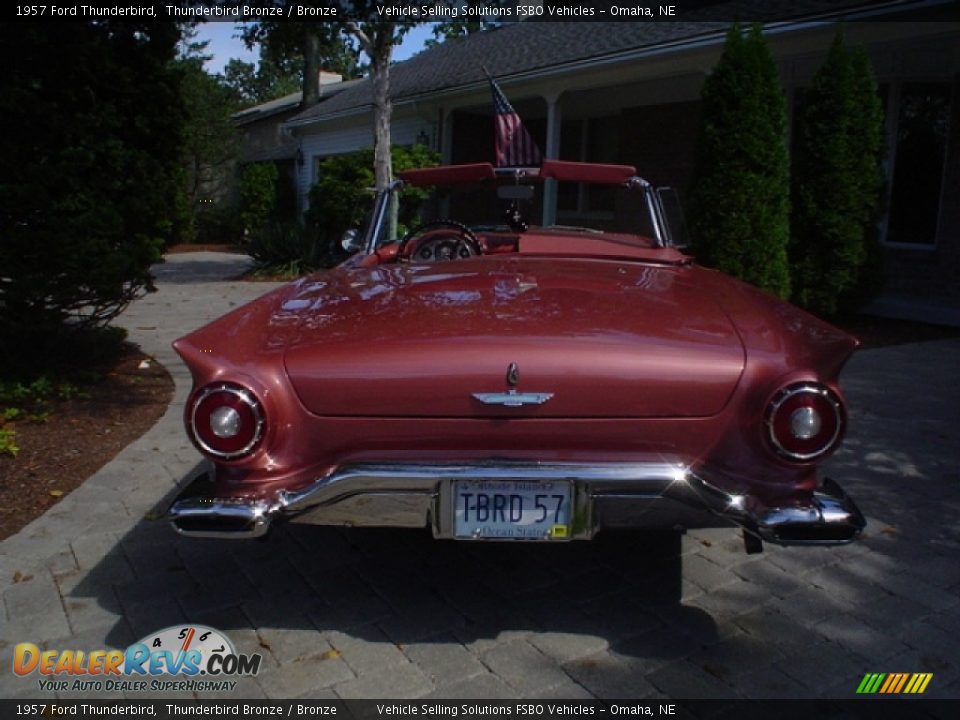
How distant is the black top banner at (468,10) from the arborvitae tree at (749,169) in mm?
1403

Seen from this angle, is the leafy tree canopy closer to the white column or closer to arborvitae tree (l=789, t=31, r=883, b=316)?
arborvitae tree (l=789, t=31, r=883, b=316)

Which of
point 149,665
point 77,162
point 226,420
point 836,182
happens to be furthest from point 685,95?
point 149,665

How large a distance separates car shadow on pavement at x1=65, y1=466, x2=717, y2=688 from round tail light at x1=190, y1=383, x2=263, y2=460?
→ 314 mm

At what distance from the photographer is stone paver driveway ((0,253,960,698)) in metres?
2.56

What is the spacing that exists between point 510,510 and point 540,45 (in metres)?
13.6

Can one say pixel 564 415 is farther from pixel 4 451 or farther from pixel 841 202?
pixel 841 202

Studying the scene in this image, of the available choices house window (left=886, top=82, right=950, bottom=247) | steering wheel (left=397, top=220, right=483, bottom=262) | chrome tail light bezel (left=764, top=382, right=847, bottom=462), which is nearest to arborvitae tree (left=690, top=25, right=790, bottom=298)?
house window (left=886, top=82, right=950, bottom=247)

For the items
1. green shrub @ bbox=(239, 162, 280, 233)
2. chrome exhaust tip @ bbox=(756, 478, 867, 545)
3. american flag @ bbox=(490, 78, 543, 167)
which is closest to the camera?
chrome exhaust tip @ bbox=(756, 478, 867, 545)

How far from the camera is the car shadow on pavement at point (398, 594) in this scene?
275cm

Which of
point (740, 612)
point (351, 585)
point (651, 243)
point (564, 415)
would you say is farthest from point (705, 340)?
point (651, 243)

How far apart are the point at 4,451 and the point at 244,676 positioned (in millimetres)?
2814

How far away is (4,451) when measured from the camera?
15.1 feet

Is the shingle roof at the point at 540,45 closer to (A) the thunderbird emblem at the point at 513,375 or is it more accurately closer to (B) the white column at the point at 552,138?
(B) the white column at the point at 552,138

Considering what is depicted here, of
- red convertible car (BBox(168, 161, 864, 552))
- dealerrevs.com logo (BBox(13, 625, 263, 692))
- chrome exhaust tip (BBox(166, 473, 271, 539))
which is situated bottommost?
dealerrevs.com logo (BBox(13, 625, 263, 692))
